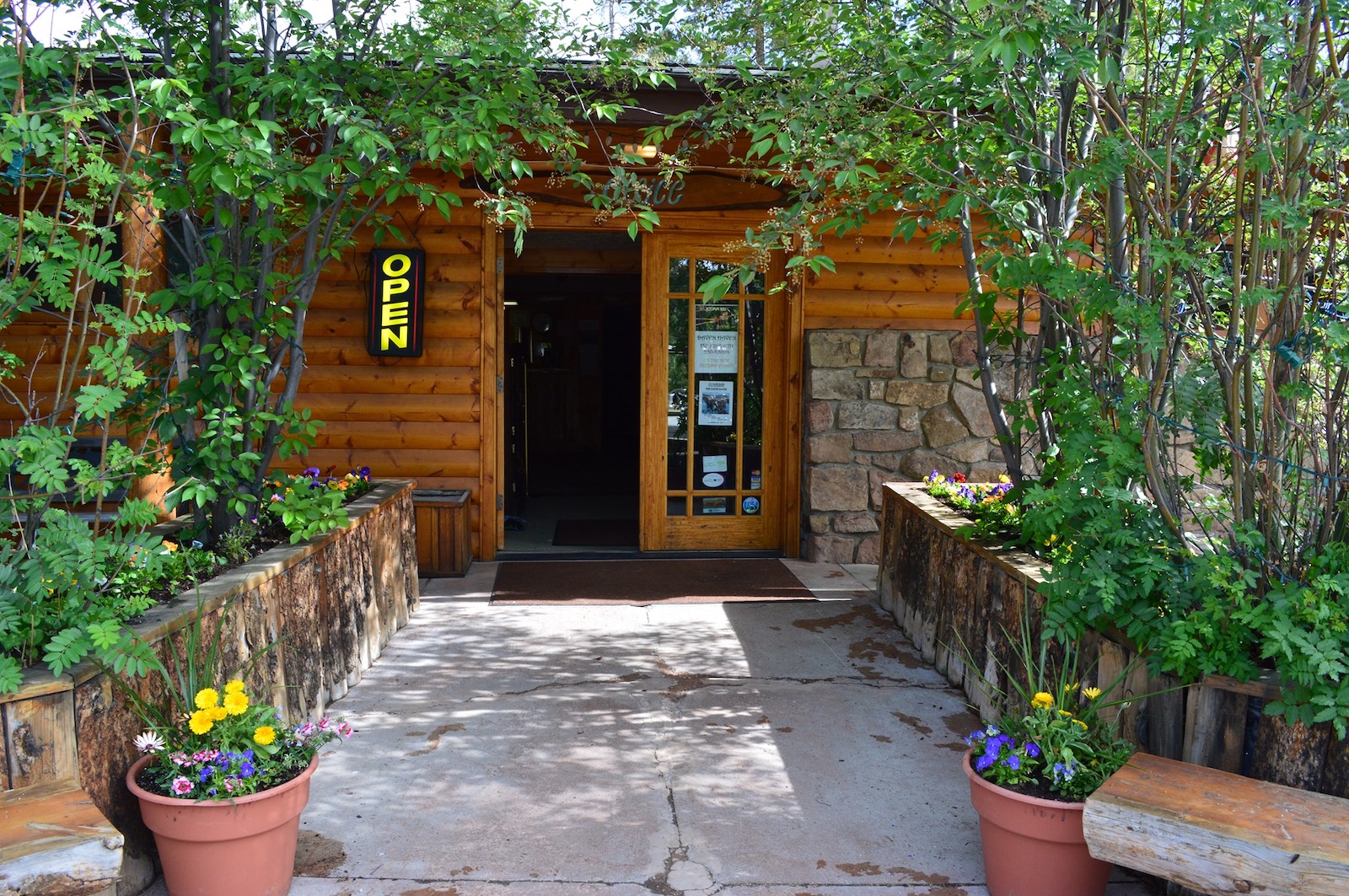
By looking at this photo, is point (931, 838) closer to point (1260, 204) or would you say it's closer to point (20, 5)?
point (1260, 204)

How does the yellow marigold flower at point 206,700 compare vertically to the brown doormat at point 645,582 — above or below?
above

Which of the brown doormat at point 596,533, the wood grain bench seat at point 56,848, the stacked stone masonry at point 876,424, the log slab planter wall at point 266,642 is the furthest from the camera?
the brown doormat at point 596,533

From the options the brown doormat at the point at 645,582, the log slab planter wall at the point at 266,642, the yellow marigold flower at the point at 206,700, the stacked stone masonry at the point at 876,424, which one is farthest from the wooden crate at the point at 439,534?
the yellow marigold flower at the point at 206,700

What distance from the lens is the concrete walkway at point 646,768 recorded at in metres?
2.95

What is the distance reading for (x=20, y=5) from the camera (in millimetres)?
2775

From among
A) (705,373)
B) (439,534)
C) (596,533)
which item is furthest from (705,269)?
(439,534)

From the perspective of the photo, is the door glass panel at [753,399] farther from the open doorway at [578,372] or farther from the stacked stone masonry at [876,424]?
the open doorway at [578,372]

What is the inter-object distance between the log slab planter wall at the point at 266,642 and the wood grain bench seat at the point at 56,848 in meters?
0.16

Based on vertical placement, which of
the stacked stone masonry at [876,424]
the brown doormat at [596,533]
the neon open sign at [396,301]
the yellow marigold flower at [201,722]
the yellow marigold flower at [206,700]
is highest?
the neon open sign at [396,301]

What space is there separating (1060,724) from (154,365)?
3.56 metres

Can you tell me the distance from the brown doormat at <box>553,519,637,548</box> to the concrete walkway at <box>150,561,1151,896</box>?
2.29 metres

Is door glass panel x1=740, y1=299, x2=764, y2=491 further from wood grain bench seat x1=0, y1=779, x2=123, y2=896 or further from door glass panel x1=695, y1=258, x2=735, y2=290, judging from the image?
wood grain bench seat x1=0, y1=779, x2=123, y2=896

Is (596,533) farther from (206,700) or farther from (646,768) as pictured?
(206,700)

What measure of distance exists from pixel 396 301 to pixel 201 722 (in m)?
4.46
